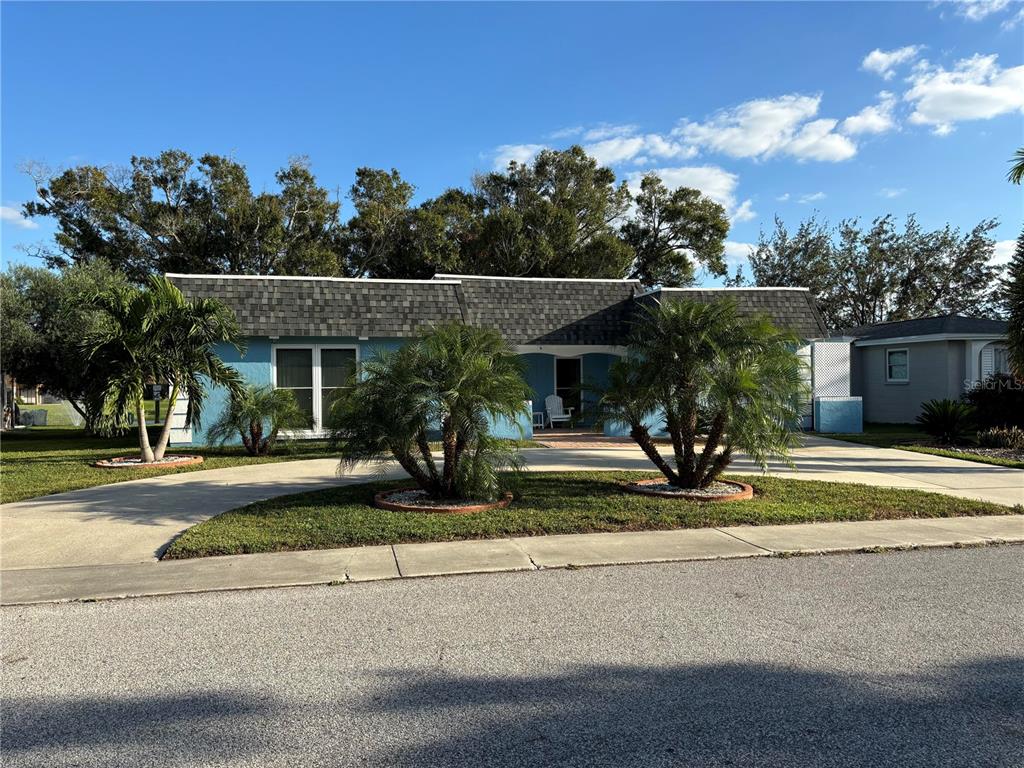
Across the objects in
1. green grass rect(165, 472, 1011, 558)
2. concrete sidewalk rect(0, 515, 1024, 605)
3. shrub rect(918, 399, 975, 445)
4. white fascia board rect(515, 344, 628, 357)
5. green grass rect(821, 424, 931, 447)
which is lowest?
concrete sidewalk rect(0, 515, 1024, 605)

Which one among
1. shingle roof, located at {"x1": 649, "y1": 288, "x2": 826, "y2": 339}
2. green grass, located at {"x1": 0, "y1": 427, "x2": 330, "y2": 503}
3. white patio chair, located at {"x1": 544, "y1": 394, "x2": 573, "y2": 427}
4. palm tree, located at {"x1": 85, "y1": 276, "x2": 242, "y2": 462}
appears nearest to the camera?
green grass, located at {"x1": 0, "y1": 427, "x2": 330, "y2": 503}

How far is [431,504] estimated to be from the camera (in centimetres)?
855

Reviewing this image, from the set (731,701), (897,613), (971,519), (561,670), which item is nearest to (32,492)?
(561,670)

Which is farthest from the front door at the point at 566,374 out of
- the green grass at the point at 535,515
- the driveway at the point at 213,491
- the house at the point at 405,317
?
the green grass at the point at 535,515

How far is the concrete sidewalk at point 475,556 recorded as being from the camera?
19.2ft

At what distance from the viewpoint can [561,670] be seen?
411 centimetres

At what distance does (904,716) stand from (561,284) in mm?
15998

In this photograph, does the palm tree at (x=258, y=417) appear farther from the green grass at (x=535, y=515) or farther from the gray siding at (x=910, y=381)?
the gray siding at (x=910, y=381)

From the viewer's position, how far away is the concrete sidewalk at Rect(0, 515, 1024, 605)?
19.2 feet

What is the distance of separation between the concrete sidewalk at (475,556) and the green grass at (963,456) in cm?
576

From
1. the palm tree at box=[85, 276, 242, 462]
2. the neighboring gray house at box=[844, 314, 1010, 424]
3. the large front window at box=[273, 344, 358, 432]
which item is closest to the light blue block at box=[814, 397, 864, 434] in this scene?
the neighboring gray house at box=[844, 314, 1010, 424]

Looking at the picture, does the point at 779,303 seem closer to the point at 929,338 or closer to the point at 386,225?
the point at 929,338

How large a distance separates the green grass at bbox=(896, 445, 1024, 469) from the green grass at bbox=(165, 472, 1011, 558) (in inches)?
180

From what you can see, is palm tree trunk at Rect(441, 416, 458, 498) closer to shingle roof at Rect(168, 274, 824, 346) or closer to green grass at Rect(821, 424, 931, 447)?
shingle roof at Rect(168, 274, 824, 346)
